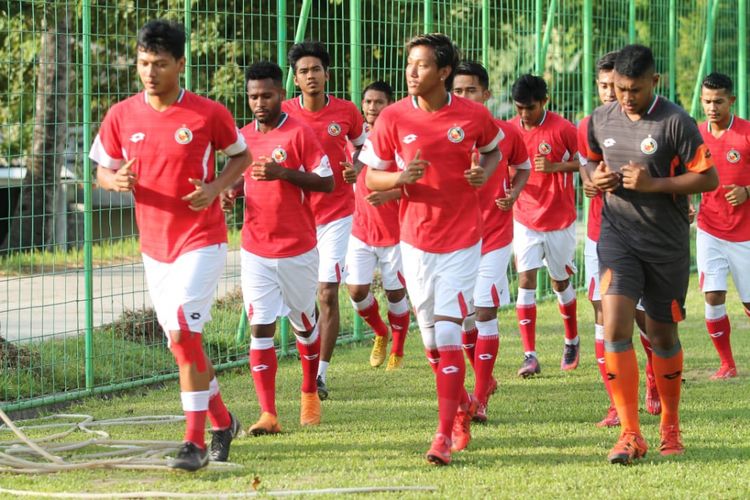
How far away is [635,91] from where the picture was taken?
711cm

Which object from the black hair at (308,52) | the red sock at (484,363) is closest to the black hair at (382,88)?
the black hair at (308,52)

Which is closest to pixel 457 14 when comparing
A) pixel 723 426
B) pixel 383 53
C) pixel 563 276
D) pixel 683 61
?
pixel 383 53

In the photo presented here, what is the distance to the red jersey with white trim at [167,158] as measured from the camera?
6.91 m

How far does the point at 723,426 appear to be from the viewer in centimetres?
830

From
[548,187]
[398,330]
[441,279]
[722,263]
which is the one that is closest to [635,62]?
[441,279]

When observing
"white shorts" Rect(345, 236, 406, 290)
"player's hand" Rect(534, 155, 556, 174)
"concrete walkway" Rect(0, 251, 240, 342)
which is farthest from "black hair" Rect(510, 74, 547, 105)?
"concrete walkway" Rect(0, 251, 240, 342)

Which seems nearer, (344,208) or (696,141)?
(696,141)

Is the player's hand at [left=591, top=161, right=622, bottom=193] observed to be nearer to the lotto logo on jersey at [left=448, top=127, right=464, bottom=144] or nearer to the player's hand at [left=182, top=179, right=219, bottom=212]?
the lotto logo on jersey at [left=448, top=127, right=464, bottom=144]

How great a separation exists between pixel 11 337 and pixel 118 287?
1324 mm

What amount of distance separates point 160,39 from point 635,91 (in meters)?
2.57

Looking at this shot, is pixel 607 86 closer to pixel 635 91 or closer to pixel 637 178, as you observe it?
pixel 635 91

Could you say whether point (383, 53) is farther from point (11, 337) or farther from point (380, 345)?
point (11, 337)

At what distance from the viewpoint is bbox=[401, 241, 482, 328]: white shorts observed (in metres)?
7.40

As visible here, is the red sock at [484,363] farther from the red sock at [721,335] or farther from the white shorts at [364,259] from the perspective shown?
the red sock at [721,335]
